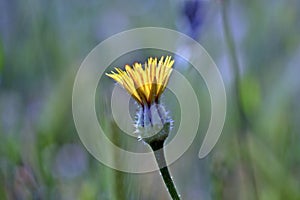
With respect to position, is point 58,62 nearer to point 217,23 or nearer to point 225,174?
point 217,23

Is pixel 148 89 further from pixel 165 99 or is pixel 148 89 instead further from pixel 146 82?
pixel 165 99

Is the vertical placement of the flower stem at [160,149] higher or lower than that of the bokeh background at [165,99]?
lower

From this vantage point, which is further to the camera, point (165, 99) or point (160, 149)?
point (165, 99)

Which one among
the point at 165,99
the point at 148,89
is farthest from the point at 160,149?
the point at 165,99

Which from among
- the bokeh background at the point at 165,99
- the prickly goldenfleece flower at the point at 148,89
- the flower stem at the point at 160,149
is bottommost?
the flower stem at the point at 160,149

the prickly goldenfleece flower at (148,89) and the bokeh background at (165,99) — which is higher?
the bokeh background at (165,99)

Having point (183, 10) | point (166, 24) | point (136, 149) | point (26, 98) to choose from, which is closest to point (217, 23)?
point (166, 24)

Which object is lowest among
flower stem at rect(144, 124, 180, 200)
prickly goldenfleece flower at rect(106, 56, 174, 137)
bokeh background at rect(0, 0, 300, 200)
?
flower stem at rect(144, 124, 180, 200)

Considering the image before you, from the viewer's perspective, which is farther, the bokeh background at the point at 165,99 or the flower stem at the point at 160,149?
the bokeh background at the point at 165,99
